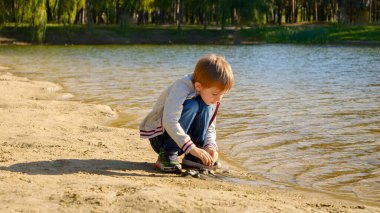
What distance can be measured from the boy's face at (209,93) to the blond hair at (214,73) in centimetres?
4

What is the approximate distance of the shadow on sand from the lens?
15.7ft

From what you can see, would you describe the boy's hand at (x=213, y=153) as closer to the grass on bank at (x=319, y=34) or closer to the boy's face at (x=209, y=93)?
the boy's face at (x=209, y=93)

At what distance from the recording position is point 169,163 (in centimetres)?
507

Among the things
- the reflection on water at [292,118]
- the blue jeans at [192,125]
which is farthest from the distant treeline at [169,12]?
the blue jeans at [192,125]

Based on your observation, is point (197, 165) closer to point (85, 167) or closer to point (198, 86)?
point (198, 86)

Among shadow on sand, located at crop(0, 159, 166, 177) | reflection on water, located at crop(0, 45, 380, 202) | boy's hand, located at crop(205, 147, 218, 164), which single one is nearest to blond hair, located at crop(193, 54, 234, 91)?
boy's hand, located at crop(205, 147, 218, 164)

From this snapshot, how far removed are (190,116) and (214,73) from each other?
19.4 inches

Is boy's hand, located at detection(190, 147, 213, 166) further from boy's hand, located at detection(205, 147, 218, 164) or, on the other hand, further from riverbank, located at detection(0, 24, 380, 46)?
riverbank, located at detection(0, 24, 380, 46)

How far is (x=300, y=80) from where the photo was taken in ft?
51.8

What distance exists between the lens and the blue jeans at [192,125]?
489cm

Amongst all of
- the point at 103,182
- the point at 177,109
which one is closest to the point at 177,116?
the point at 177,109

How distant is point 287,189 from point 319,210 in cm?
99

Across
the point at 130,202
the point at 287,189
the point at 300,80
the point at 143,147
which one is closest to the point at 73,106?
the point at 143,147

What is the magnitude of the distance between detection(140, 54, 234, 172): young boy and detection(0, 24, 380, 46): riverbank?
132ft
